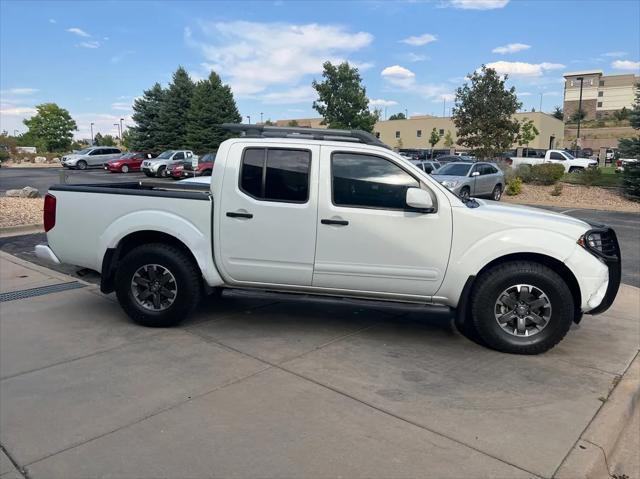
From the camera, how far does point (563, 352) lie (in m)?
4.68

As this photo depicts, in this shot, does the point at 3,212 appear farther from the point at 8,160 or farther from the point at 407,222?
the point at 8,160

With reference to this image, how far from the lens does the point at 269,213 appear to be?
4.62 metres

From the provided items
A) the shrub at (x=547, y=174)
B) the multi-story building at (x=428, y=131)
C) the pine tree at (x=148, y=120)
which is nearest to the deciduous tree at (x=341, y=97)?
the pine tree at (x=148, y=120)

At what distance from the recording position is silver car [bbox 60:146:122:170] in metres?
41.1

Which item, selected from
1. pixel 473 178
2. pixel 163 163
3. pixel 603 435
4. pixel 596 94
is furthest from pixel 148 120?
pixel 596 94

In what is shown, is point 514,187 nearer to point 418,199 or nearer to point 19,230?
point 19,230

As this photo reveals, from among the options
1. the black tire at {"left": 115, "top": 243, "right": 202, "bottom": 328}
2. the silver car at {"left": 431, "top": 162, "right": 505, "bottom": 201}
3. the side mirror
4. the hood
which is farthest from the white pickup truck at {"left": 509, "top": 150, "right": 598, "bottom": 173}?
the black tire at {"left": 115, "top": 243, "right": 202, "bottom": 328}

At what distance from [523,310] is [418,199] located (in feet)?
4.42

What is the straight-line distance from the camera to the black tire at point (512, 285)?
171 inches

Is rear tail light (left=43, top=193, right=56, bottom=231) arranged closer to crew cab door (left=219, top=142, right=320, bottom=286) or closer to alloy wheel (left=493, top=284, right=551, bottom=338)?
crew cab door (left=219, top=142, right=320, bottom=286)

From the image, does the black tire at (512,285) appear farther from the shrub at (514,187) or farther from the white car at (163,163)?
the white car at (163,163)

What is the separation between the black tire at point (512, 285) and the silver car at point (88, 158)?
41.3m

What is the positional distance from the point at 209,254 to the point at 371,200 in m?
1.58

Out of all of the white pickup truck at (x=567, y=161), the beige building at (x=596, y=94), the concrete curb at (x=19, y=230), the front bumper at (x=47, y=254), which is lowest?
the concrete curb at (x=19, y=230)
